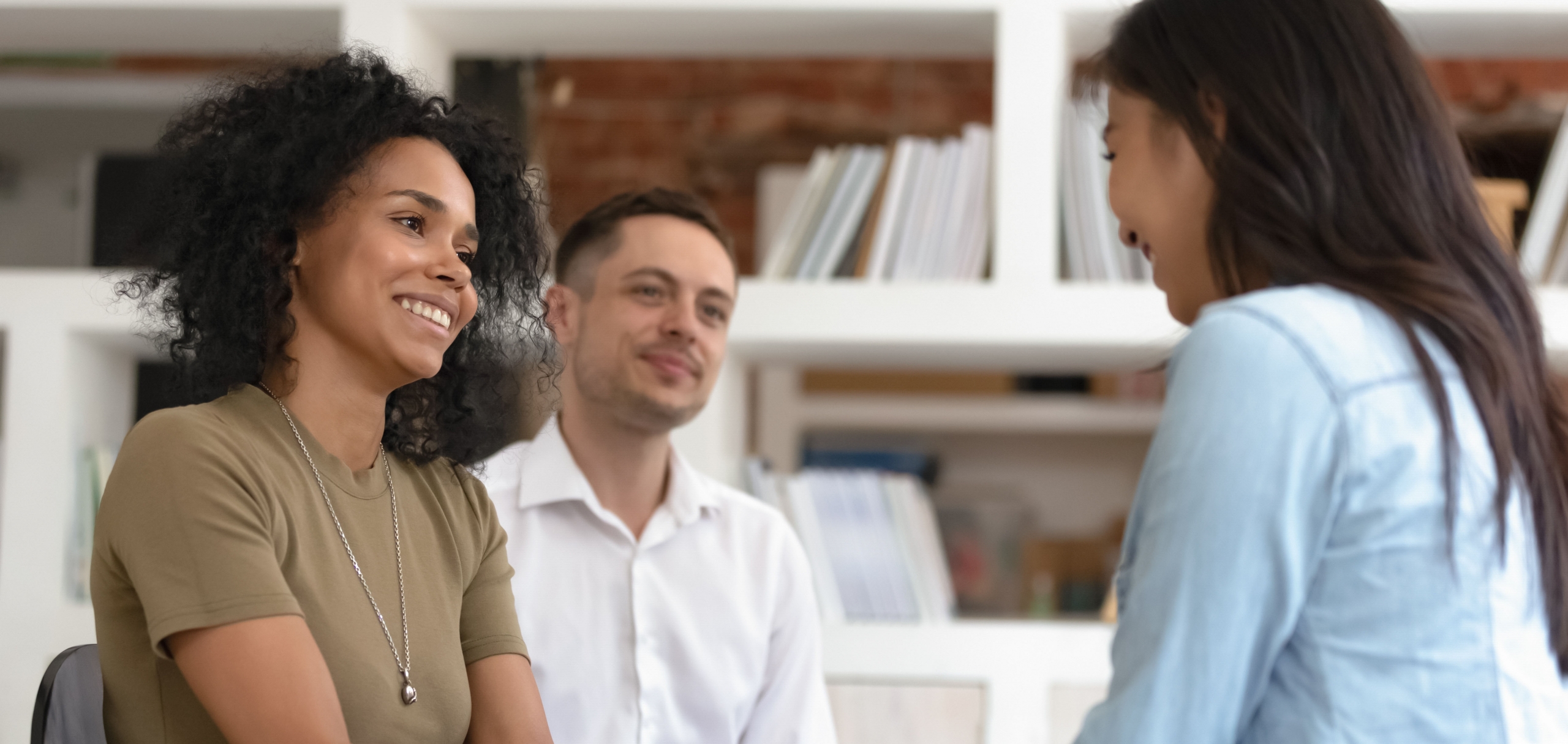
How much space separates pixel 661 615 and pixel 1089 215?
89cm

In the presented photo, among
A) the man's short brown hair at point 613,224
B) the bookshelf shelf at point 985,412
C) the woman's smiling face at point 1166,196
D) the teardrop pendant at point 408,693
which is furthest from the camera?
the bookshelf shelf at point 985,412

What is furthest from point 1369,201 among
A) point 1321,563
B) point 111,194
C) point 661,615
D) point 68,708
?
point 111,194

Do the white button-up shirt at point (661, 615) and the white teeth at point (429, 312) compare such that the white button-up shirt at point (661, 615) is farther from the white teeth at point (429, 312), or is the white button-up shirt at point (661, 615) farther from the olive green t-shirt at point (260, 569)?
the white teeth at point (429, 312)

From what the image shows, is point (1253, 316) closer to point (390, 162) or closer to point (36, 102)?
point (390, 162)

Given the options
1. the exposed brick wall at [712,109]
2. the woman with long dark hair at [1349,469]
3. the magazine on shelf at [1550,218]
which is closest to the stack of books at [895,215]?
the magazine on shelf at [1550,218]

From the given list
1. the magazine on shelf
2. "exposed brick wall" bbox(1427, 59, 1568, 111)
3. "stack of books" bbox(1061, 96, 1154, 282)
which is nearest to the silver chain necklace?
"stack of books" bbox(1061, 96, 1154, 282)

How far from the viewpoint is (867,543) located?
211 centimetres

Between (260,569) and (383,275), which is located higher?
(383,275)

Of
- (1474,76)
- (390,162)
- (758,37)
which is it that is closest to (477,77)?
(758,37)

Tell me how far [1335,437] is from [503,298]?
87 centimetres

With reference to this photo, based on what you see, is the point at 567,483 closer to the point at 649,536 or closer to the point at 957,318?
the point at 649,536

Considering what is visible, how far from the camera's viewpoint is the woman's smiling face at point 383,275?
3.57 feet

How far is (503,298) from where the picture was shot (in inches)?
53.4

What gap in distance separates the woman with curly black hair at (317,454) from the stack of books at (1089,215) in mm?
1007
